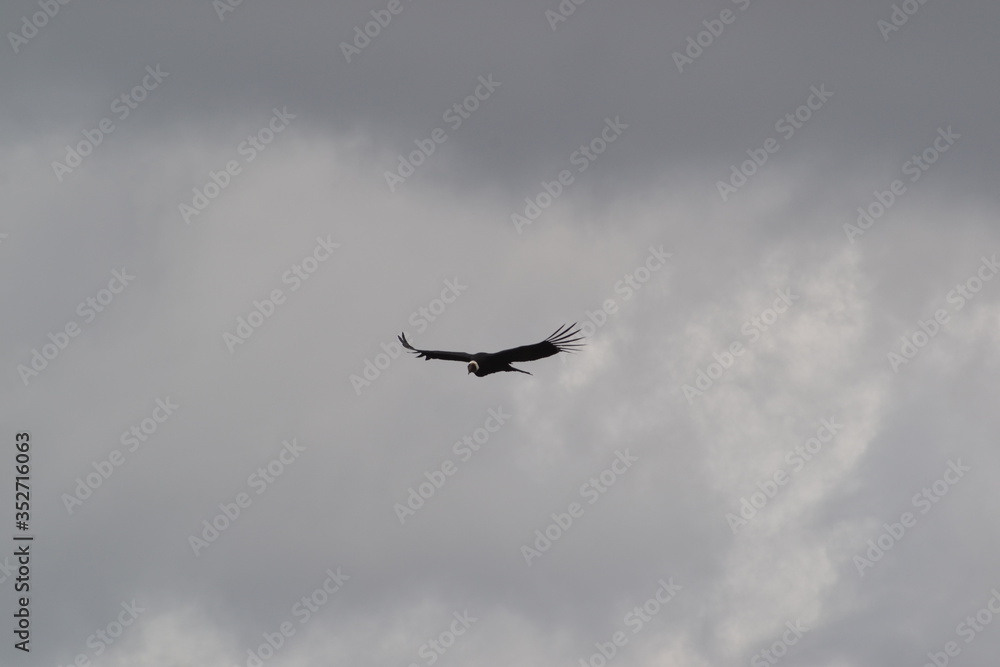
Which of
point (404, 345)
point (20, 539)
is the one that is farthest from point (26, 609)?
point (404, 345)

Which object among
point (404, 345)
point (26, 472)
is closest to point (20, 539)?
point (26, 472)

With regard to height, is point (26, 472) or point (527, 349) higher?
point (527, 349)

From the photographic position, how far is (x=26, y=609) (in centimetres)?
15988

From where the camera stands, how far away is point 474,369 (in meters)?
141

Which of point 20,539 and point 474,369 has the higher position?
point 474,369

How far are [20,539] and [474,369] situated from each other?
32118 mm

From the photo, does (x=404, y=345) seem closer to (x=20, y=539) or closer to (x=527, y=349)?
(x=527, y=349)

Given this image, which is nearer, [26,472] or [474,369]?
[474,369]

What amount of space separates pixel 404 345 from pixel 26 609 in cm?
3010

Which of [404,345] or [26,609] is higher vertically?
[404,345]

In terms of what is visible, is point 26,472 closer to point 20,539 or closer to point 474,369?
point 20,539

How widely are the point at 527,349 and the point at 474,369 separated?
372 cm

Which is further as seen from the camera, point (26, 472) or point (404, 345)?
point (26, 472)

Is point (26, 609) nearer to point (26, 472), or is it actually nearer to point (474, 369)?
point (26, 472)
